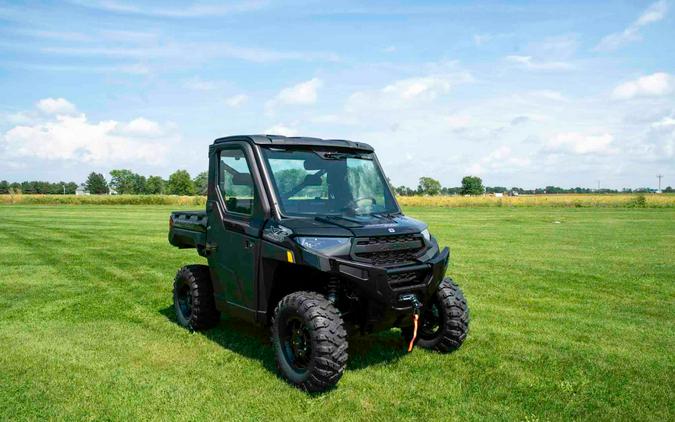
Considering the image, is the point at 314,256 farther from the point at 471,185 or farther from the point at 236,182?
the point at 471,185

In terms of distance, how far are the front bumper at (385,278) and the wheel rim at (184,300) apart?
3.12 m

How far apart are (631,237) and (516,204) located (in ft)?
130

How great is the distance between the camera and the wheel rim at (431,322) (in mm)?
A: 6855

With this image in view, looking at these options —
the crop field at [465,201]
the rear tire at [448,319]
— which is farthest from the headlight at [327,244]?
the crop field at [465,201]

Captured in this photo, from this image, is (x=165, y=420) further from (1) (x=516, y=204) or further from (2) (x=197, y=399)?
(1) (x=516, y=204)

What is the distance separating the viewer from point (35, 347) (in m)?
7.04

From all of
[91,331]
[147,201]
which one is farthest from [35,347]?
[147,201]

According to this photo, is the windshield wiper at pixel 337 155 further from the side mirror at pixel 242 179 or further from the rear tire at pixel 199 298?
the rear tire at pixel 199 298

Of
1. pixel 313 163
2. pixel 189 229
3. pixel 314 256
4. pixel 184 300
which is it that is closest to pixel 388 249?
pixel 314 256

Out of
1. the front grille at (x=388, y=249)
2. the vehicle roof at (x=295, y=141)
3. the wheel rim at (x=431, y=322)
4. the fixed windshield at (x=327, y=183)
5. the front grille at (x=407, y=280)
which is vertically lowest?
the wheel rim at (x=431, y=322)

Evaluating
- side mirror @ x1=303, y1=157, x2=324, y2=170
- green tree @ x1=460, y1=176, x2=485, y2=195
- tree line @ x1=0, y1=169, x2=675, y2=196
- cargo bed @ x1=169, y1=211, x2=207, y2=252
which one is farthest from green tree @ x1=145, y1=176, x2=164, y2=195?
side mirror @ x1=303, y1=157, x2=324, y2=170

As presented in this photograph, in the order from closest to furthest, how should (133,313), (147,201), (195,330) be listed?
(195,330), (133,313), (147,201)

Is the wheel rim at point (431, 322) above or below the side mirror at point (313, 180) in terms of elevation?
below

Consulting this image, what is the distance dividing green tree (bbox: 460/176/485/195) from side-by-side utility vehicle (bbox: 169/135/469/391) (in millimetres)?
173229
